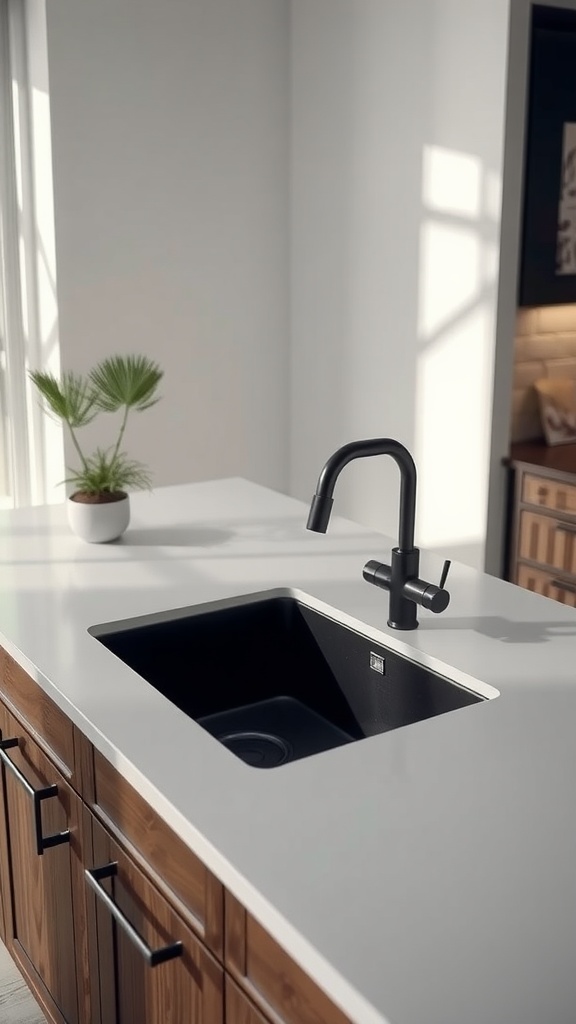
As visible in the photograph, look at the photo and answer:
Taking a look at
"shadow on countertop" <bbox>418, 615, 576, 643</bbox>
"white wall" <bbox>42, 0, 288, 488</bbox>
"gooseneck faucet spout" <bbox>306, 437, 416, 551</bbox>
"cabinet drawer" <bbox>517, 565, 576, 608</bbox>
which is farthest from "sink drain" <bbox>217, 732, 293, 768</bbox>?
"white wall" <bbox>42, 0, 288, 488</bbox>

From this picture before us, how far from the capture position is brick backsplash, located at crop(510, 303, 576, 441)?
12.2 ft

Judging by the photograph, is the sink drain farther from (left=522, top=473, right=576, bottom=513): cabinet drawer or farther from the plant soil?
(left=522, top=473, right=576, bottom=513): cabinet drawer

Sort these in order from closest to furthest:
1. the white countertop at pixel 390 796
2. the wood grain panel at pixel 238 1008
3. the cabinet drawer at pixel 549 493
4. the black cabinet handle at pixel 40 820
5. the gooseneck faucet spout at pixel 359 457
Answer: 1. the white countertop at pixel 390 796
2. the wood grain panel at pixel 238 1008
3. the gooseneck faucet spout at pixel 359 457
4. the black cabinet handle at pixel 40 820
5. the cabinet drawer at pixel 549 493

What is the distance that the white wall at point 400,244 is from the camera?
3.47m

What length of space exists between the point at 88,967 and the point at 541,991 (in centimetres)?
96

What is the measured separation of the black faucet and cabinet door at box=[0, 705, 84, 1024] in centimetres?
59

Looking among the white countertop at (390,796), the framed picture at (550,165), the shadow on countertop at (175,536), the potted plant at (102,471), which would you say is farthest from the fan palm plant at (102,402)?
the framed picture at (550,165)

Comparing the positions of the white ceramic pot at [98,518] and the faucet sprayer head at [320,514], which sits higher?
the faucet sprayer head at [320,514]

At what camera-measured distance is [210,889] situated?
119 cm

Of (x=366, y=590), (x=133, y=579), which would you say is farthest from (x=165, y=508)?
(x=366, y=590)

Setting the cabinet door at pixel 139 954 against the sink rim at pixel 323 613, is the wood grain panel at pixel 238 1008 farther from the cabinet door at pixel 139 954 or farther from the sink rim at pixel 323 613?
the sink rim at pixel 323 613

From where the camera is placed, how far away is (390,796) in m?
1.25

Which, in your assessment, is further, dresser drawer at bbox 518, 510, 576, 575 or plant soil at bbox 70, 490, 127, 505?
dresser drawer at bbox 518, 510, 576, 575

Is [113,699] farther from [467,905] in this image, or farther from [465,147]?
[465,147]
